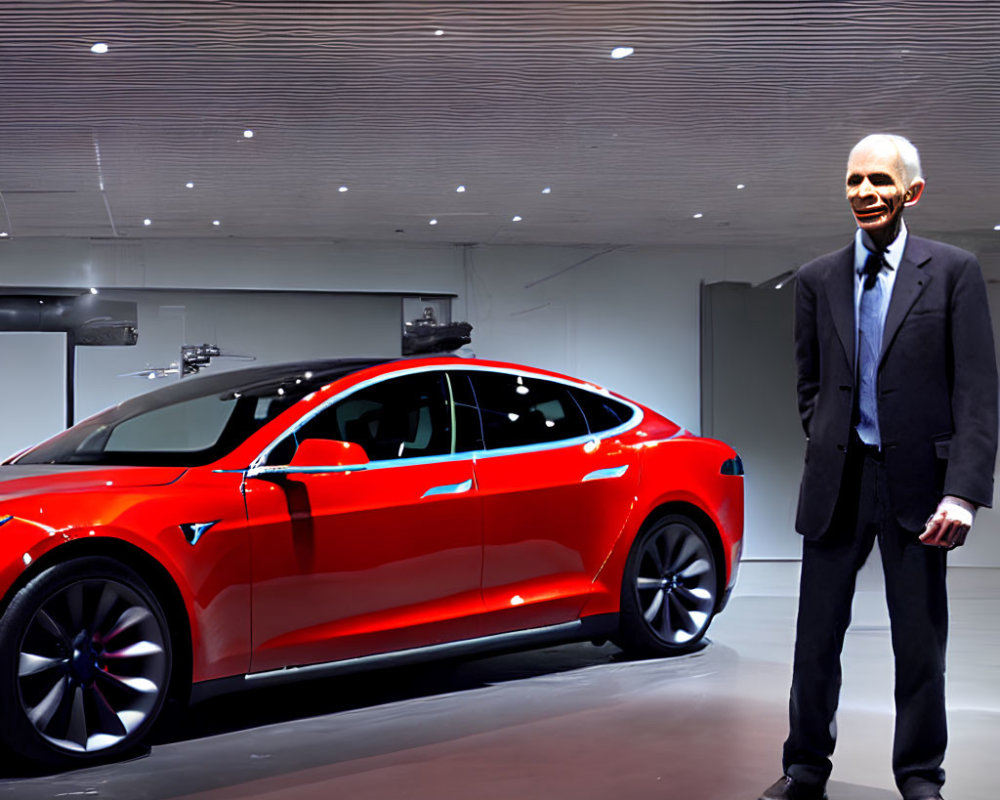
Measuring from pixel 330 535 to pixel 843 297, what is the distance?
1804 millimetres

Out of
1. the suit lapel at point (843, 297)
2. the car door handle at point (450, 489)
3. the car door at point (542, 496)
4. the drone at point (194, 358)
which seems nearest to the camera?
the suit lapel at point (843, 297)

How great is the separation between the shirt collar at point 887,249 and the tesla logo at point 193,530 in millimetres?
2014

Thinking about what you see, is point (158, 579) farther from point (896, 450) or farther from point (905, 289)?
point (905, 289)

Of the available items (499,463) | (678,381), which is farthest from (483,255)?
(499,463)

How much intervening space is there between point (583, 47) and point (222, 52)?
165 cm

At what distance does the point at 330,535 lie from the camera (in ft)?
13.5

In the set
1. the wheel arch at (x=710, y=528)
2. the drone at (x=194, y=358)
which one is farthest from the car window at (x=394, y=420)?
the drone at (x=194, y=358)

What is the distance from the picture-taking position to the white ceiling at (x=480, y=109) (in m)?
5.55

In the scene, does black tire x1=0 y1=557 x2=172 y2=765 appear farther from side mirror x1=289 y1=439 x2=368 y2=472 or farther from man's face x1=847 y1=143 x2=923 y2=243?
man's face x1=847 y1=143 x2=923 y2=243

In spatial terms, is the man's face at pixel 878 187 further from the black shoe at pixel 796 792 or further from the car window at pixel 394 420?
the car window at pixel 394 420

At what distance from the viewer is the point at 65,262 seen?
36.7 feet

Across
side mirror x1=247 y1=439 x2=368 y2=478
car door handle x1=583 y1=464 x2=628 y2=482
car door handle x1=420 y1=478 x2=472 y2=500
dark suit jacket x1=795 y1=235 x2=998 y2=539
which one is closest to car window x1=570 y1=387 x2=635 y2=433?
car door handle x1=583 y1=464 x2=628 y2=482

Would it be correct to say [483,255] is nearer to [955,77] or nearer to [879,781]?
[955,77]

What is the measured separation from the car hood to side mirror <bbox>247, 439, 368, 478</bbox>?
0.87 feet
